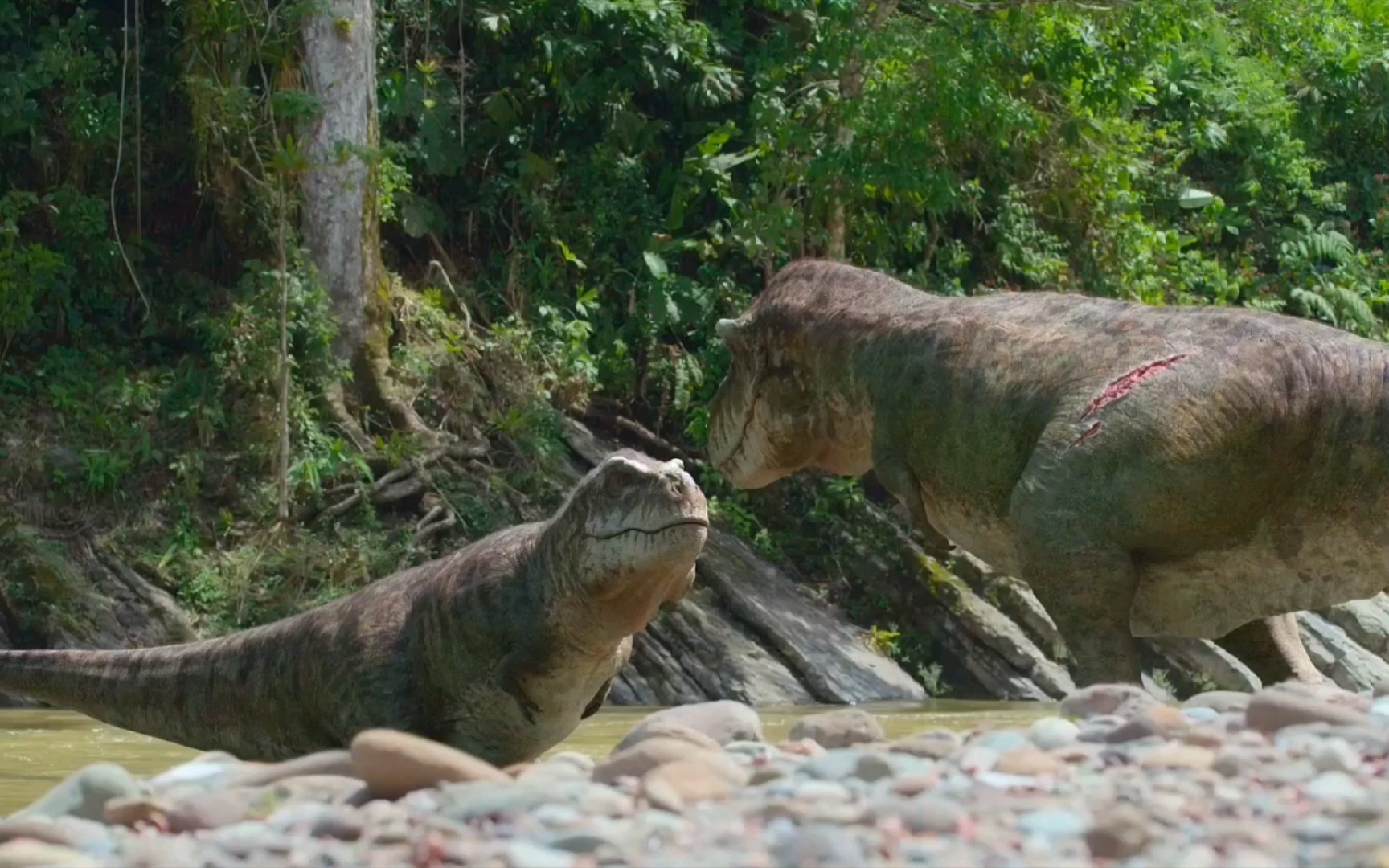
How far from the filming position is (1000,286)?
16250 mm

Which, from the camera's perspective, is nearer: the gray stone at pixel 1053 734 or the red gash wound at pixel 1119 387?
the gray stone at pixel 1053 734

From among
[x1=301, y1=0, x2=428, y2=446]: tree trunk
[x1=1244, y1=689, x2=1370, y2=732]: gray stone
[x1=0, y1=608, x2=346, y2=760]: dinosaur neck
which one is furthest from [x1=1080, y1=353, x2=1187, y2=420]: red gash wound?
[x1=301, y1=0, x2=428, y2=446]: tree trunk

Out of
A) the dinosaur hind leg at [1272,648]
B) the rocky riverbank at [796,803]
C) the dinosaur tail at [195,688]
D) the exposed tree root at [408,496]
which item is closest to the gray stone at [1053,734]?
the rocky riverbank at [796,803]

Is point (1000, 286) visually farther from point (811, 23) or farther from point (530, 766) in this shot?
point (530, 766)

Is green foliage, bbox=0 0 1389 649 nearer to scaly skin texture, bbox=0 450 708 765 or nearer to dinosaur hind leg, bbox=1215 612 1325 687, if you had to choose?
dinosaur hind leg, bbox=1215 612 1325 687

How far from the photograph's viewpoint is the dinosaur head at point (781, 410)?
848 cm

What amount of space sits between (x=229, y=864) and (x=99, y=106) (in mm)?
13215

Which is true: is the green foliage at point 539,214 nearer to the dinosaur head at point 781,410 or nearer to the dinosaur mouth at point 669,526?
the dinosaur head at point 781,410

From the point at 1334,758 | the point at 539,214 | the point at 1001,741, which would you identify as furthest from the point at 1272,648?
the point at 539,214

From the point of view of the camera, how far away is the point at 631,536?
5.94 m

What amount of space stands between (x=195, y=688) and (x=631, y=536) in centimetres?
218

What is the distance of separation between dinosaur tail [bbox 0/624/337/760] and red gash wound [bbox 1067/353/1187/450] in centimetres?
281

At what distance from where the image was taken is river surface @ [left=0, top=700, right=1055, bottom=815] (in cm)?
729

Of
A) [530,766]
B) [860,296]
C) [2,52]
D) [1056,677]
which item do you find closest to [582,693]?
[530,766]
